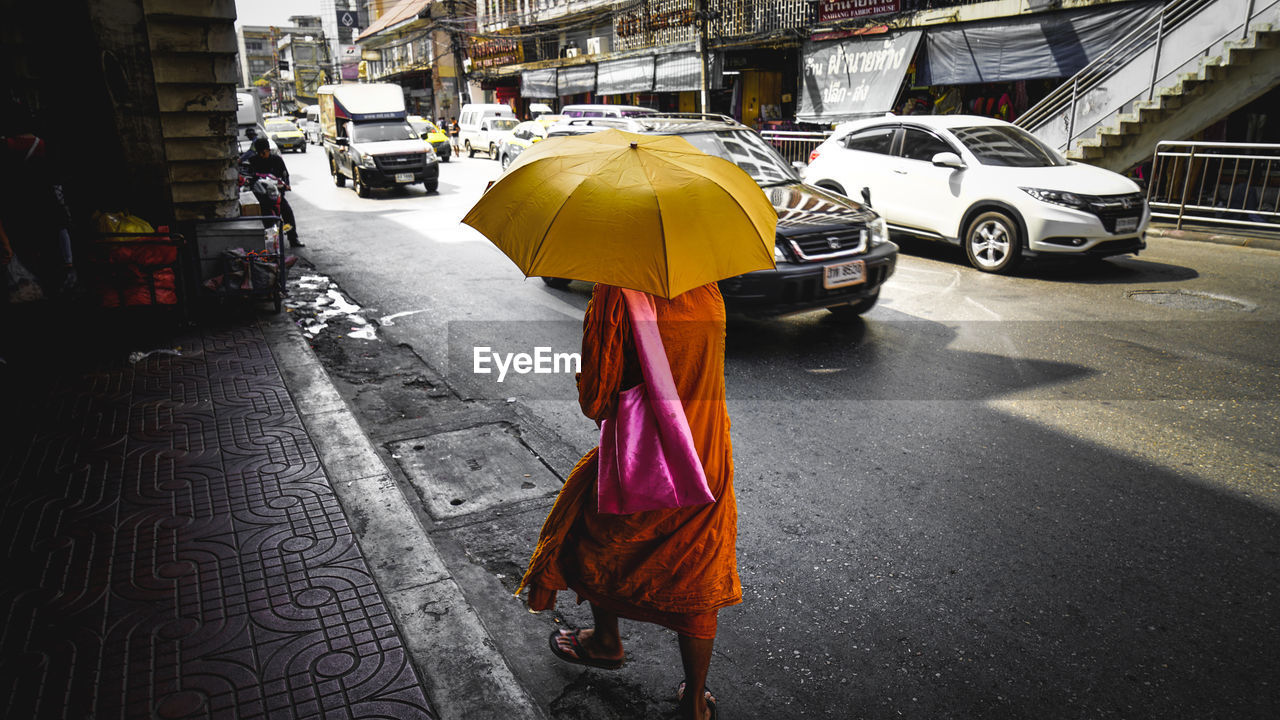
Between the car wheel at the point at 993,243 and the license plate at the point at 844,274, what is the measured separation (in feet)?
11.5

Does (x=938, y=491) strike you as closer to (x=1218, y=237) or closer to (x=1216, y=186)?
(x=1218, y=237)

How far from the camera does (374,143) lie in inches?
715

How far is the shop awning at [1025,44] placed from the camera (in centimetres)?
1470

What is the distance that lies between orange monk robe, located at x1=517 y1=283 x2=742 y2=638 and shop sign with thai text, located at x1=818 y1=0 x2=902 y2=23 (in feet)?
64.0

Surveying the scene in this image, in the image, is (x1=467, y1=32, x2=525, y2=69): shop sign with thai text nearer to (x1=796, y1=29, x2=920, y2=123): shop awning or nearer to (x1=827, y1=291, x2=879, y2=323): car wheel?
(x1=796, y1=29, x2=920, y2=123): shop awning

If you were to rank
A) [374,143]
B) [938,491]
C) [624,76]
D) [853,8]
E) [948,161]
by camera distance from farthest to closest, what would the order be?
1. [624,76]
2. [853,8]
3. [374,143]
4. [948,161]
5. [938,491]

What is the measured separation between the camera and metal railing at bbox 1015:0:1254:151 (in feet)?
42.7

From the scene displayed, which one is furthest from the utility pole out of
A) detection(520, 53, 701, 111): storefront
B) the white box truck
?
the white box truck

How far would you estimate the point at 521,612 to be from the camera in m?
3.18

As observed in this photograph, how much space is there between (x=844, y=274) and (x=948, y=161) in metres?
4.00

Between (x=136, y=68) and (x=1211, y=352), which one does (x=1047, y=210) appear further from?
(x=136, y=68)

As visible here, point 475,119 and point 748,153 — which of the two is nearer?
point 748,153

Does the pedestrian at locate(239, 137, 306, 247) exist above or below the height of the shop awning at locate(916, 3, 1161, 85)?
below

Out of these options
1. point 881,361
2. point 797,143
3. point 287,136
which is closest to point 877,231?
point 881,361
